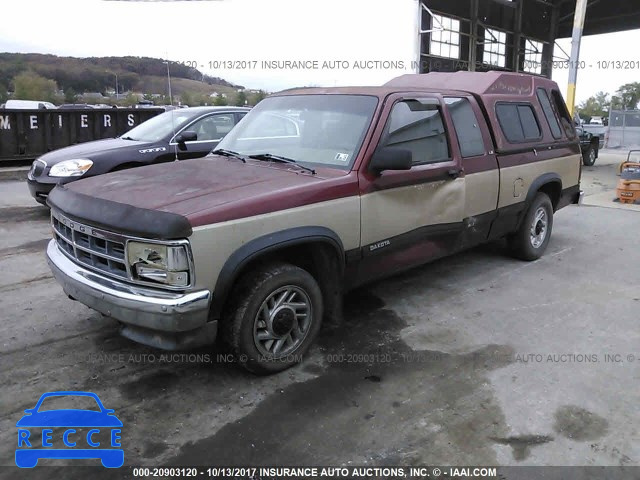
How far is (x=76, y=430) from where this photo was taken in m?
2.99

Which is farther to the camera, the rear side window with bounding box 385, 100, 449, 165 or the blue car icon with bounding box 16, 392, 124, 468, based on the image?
the rear side window with bounding box 385, 100, 449, 165

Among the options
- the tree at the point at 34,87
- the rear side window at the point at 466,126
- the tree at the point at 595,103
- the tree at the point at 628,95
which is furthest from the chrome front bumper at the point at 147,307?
the tree at the point at 595,103

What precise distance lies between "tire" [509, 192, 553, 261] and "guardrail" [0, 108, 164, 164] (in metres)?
11.2

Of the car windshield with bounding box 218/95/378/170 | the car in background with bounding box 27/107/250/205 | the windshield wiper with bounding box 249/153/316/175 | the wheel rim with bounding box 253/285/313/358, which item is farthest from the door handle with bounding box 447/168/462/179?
the car in background with bounding box 27/107/250/205

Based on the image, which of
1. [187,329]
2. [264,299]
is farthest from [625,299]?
[187,329]

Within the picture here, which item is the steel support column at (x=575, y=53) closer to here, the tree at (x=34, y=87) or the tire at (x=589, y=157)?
the tire at (x=589, y=157)

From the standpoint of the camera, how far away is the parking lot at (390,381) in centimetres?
287

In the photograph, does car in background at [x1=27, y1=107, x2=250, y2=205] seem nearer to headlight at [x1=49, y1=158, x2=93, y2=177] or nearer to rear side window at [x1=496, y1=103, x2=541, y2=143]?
headlight at [x1=49, y1=158, x2=93, y2=177]

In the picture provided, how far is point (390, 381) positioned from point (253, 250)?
128 cm

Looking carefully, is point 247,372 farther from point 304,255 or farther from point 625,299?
point 625,299

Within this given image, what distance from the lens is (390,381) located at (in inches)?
139

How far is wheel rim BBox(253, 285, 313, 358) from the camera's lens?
3.45m

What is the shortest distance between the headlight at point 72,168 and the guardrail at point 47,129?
6.24 meters

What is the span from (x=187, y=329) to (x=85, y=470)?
86 cm
